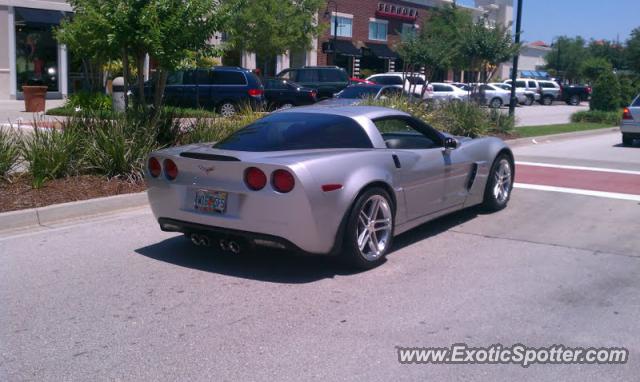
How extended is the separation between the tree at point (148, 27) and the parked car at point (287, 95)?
47.5 ft

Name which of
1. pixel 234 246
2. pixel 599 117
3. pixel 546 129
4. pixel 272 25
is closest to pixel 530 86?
pixel 599 117

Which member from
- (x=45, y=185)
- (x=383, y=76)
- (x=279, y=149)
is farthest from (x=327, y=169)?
(x=383, y=76)

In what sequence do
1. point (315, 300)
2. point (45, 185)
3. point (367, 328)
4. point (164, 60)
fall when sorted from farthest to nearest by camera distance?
point (164, 60) → point (45, 185) → point (315, 300) → point (367, 328)

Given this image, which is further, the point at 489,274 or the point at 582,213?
the point at 582,213

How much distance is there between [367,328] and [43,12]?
27.6 meters

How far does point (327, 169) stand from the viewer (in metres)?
6.11

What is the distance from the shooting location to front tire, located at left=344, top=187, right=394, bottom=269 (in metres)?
6.25

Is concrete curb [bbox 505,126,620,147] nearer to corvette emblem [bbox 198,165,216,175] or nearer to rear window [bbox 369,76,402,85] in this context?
rear window [bbox 369,76,402,85]

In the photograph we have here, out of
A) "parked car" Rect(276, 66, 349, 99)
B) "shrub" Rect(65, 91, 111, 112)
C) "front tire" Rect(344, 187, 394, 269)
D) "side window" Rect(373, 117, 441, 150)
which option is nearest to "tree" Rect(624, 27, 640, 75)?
"parked car" Rect(276, 66, 349, 99)

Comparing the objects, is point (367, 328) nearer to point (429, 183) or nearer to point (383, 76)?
point (429, 183)

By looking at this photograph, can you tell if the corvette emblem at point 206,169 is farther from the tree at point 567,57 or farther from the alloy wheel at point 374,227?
the tree at point 567,57

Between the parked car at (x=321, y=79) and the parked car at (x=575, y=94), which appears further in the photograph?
the parked car at (x=575, y=94)

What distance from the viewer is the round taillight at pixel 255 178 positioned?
19.7 feet

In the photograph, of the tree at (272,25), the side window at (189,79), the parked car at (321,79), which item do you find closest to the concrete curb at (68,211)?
the side window at (189,79)
